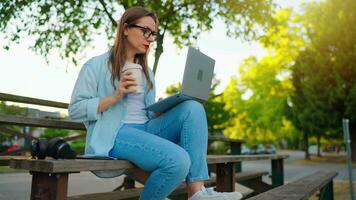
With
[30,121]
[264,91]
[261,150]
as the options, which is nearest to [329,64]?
[264,91]

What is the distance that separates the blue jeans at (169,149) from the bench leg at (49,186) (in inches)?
21.3

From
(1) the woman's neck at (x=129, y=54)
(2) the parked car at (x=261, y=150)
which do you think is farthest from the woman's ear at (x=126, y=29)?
(2) the parked car at (x=261, y=150)

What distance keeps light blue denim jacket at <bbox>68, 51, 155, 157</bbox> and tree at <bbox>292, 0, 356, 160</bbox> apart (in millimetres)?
21903

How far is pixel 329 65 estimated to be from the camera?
23.7 m

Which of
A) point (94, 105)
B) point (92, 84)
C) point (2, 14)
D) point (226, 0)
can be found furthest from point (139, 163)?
point (226, 0)

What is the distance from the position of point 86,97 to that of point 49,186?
2.47ft

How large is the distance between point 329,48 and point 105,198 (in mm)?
23554

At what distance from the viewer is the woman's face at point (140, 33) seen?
104 inches

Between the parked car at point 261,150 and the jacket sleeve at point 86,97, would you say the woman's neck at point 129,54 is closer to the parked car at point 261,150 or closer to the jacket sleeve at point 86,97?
the jacket sleeve at point 86,97

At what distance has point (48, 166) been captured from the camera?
169 cm

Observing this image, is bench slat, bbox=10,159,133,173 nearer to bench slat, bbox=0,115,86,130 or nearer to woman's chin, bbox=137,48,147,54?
woman's chin, bbox=137,48,147,54

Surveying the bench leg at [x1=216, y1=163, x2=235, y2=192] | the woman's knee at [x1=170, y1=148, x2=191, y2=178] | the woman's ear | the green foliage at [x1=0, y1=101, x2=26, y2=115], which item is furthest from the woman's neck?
the green foliage at [x1=0, y1=101, x2=26, y2=115]

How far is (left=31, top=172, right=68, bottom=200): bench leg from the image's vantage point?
176 cm

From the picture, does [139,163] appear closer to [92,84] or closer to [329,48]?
[92,84]
